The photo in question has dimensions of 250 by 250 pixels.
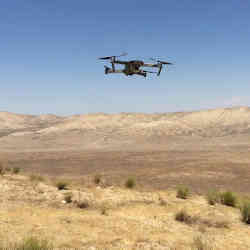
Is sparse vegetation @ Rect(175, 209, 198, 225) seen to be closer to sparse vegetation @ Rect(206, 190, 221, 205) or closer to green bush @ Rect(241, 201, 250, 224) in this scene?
green bush @ Rect(241, 201, 250, 224)

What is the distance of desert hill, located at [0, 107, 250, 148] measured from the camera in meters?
82.3

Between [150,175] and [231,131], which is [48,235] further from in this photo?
[231,131]

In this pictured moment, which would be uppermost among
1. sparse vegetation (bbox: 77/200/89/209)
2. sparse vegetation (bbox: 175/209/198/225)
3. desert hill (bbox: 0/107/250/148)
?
desert hill (bbox: 0/107/250/148)

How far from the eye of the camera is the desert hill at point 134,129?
270ft

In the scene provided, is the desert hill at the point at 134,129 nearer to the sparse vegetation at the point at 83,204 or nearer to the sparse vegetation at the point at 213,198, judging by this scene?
the sparse vegetation at the point at 213,198

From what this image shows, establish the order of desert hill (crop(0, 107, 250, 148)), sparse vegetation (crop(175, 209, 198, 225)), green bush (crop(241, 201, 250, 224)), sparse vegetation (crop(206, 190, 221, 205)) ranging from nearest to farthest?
sparse vegetation (crop(175, 209, 198, 225))
green bush (crop(241, 201, 250, 224))
sparse vegetation (crop(206, 190, 221, 205))
desert hill (crop(0, 107, 250, 148))

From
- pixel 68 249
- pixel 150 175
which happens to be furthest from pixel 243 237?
pixel 150 175

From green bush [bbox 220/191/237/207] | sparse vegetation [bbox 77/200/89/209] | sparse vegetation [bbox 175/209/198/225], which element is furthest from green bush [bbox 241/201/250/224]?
sparse vegetation [bbox 77/200/89/209]

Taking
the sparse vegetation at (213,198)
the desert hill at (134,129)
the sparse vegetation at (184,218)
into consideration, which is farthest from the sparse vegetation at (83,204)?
the desert hill at (134,129)

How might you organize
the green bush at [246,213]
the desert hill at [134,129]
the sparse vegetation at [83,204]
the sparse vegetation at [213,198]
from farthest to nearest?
the desert hill at [134,129], the sparse vegetation at [213,198], the sparse vegetation at [83,204], the green bush at [246,213]

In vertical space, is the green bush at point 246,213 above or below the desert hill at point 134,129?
below

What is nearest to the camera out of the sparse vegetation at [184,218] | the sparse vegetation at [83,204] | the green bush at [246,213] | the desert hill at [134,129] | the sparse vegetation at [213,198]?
the sparse vegetation at [184,218]

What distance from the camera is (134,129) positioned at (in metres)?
93.6

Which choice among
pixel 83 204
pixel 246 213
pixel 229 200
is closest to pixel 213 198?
pixel 229 200
